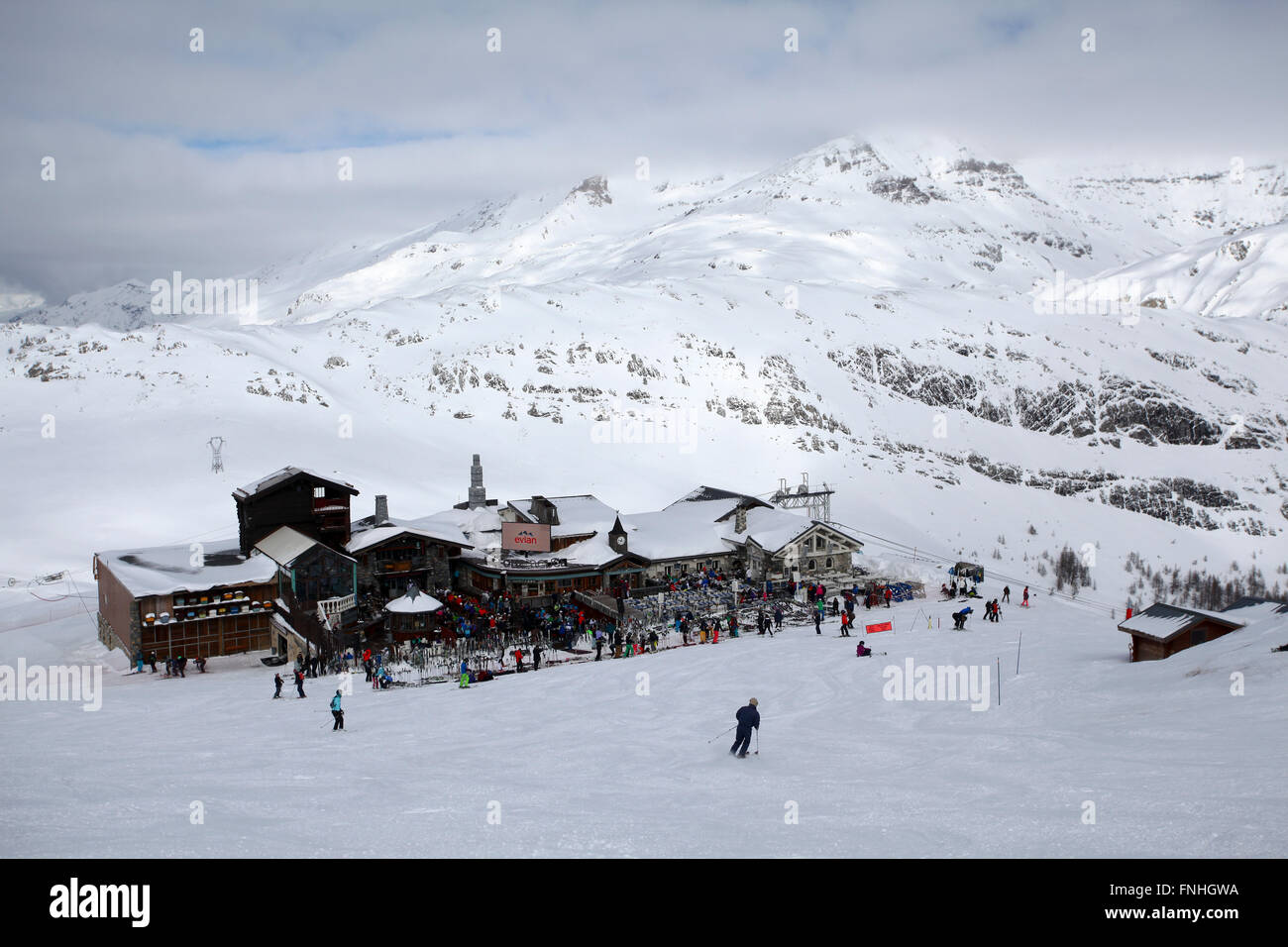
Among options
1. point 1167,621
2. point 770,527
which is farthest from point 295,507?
point 1167,621

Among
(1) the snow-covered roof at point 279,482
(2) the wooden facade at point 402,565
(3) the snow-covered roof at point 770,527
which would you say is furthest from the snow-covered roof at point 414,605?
(3) the snow-covered roof at point 770,527

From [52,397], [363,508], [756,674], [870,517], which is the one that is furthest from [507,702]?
[52,397]

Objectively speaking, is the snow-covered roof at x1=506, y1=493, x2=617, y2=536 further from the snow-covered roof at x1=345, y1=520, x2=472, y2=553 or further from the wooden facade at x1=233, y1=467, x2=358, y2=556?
the wooden facade at x1=233, y1=467, x2=358, y2=556

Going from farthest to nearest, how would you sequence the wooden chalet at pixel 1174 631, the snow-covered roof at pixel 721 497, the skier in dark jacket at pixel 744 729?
the snow-covered roof at pixel 721 497, the wooden chalet at pixel 1174 631, the skier in dark jacket at pixel 744 729

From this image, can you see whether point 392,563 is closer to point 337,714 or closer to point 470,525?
point 470,525

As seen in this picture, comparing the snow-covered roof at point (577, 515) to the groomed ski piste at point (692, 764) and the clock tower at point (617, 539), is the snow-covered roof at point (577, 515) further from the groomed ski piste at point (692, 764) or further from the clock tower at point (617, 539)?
the groomed ski piste at point (692, 764)

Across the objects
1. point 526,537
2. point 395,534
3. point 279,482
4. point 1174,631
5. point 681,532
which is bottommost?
point 681,532
